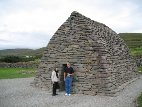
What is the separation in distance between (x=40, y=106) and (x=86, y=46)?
6.18 m

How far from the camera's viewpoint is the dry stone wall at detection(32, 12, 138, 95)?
20812 mm

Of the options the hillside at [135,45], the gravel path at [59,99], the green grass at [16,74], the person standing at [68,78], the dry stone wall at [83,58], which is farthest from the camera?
the hillside at [135,45]

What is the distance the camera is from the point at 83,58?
21484mm

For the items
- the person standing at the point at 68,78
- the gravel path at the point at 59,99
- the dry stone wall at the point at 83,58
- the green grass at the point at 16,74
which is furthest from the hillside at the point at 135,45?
the gravel path at the point at 59,99

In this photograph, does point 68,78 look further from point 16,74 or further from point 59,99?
point 16,74

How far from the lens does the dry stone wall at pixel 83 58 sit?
20.8 m

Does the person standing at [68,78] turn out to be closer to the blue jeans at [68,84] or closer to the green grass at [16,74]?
the blue jeans at [68,84]

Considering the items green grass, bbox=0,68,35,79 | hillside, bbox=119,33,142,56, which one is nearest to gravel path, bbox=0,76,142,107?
green grass, bbox=0,68,35,79

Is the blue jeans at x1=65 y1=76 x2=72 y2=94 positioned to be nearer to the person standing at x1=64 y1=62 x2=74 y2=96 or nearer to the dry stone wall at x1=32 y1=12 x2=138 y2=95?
the person standing at x1=64 y1=62 x2=74 y2=96

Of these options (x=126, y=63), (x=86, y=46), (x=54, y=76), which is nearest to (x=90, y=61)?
(x=86, y=46)

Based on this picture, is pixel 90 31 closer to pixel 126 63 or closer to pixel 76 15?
pixel 76 15

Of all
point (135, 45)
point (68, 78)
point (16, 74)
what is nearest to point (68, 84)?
point (68, 78)

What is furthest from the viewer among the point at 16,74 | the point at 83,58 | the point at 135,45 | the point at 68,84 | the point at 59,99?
the point at 135,45

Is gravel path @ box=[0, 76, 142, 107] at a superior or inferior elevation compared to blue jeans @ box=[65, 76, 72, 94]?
inferior
